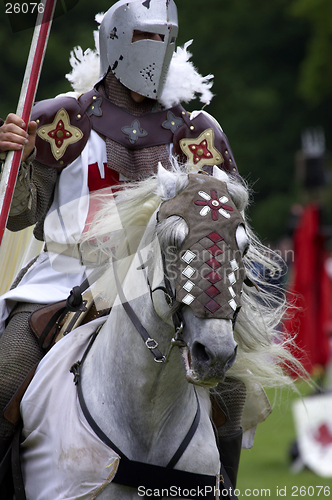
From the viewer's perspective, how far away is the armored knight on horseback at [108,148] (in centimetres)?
344

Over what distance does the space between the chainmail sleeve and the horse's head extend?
2.74 feet

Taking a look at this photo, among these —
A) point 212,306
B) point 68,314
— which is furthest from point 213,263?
point 68,314

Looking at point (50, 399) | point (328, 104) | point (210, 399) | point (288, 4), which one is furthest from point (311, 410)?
point (288, 4)

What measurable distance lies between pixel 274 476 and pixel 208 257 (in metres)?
5.63

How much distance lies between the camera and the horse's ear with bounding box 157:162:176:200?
2746mm

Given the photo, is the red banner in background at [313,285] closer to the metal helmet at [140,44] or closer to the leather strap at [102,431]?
the metal helmet at [140,44]

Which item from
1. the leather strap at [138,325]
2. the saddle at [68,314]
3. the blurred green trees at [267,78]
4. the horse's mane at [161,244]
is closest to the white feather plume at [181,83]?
the horse's mane at [161,244]

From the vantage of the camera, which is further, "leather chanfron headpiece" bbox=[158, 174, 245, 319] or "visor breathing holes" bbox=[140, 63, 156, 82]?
"visor breathing holes" bbox=[140, 63, 156, 82]

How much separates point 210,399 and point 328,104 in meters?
22.9

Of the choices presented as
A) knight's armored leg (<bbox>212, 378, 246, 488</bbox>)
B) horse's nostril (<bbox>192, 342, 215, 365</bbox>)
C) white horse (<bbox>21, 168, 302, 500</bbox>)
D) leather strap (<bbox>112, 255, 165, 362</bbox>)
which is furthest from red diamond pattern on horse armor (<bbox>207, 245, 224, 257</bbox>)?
knight's armored leg (<bbox>212, 378, 246, 488</bbox>)

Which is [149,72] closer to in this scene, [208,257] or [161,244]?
[161,244]

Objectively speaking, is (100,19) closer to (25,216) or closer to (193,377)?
(25,216)

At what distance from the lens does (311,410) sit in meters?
8.10

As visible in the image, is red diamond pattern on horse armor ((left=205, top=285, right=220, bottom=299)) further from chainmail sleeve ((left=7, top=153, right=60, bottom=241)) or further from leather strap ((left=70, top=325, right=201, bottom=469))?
chainmail sleeve ((left=7, top=153, right=60, bottom=241))
